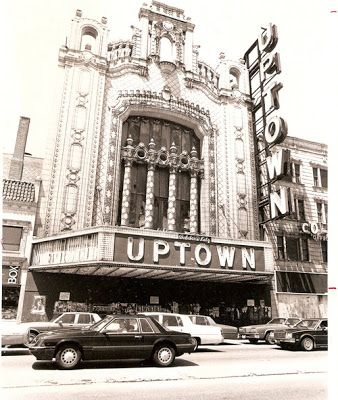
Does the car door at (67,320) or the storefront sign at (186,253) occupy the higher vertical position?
the storefront sign at (186,253)

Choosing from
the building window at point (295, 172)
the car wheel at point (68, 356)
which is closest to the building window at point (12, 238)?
the car wheel at point (68, 356)

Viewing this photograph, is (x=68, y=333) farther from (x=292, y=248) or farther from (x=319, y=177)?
(x=319, y=177)

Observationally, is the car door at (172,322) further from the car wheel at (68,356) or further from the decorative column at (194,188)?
the decorative column at (194,188)

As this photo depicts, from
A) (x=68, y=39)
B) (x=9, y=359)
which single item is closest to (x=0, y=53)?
(x=9, y=359)

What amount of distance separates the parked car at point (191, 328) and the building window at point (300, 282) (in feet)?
32.9

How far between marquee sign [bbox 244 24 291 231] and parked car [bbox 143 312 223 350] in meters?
9.98

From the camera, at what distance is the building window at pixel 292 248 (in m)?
25.5

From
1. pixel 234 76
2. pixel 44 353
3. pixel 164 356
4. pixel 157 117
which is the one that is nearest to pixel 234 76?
pixel 234 76

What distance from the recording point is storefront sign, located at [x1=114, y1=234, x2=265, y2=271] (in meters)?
17.8

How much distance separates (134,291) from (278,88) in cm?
1644

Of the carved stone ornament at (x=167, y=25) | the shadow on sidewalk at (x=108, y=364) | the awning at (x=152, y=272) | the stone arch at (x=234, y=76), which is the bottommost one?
the shadow on sidewalk at (x=108, y=364)

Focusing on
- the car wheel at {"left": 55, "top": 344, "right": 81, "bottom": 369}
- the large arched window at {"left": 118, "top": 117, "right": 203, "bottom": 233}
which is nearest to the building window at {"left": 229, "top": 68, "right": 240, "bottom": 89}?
the large arched window at {"left": 118, "top": 117, "right": 203, "bottom": 233}

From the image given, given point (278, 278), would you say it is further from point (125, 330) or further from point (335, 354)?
point (335, 354)

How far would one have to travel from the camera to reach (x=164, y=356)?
10078 mm
